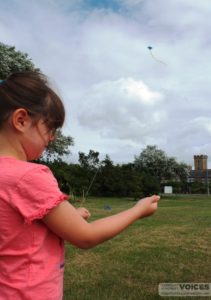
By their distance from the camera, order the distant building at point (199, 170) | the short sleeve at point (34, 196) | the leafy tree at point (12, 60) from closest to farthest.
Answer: the short sleeve at point (34, 196), the leafy tree at point (12, 60), the distant building at point (199, 170)

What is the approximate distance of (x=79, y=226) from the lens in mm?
→ 1398

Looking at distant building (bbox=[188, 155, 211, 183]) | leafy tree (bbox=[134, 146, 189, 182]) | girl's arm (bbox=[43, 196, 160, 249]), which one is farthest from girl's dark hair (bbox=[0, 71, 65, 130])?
distant building (bbox=[188, 155, 211, 183])

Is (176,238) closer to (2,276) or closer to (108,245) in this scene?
(108,245)

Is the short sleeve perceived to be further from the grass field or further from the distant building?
the distant building

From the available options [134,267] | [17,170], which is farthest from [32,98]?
[134,267]

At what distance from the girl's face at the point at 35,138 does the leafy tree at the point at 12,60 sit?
68.0ft

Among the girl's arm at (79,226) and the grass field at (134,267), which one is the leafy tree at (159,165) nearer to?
the grass field at (134,267)

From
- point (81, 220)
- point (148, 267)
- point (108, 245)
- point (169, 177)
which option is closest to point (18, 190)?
point (81, 220)

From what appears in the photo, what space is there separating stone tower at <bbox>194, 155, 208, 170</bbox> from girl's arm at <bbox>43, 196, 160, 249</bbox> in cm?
9332

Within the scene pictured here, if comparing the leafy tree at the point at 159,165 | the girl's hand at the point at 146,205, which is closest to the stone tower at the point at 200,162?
the leafy tree at the point at 159,165

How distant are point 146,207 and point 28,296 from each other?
0.48 m

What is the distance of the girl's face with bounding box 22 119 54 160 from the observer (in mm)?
1471

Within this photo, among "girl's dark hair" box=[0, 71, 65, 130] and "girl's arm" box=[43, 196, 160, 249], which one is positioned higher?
"girl's dark hair" box=[0, 71, 65, 130]

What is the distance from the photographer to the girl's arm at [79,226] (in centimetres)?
138
